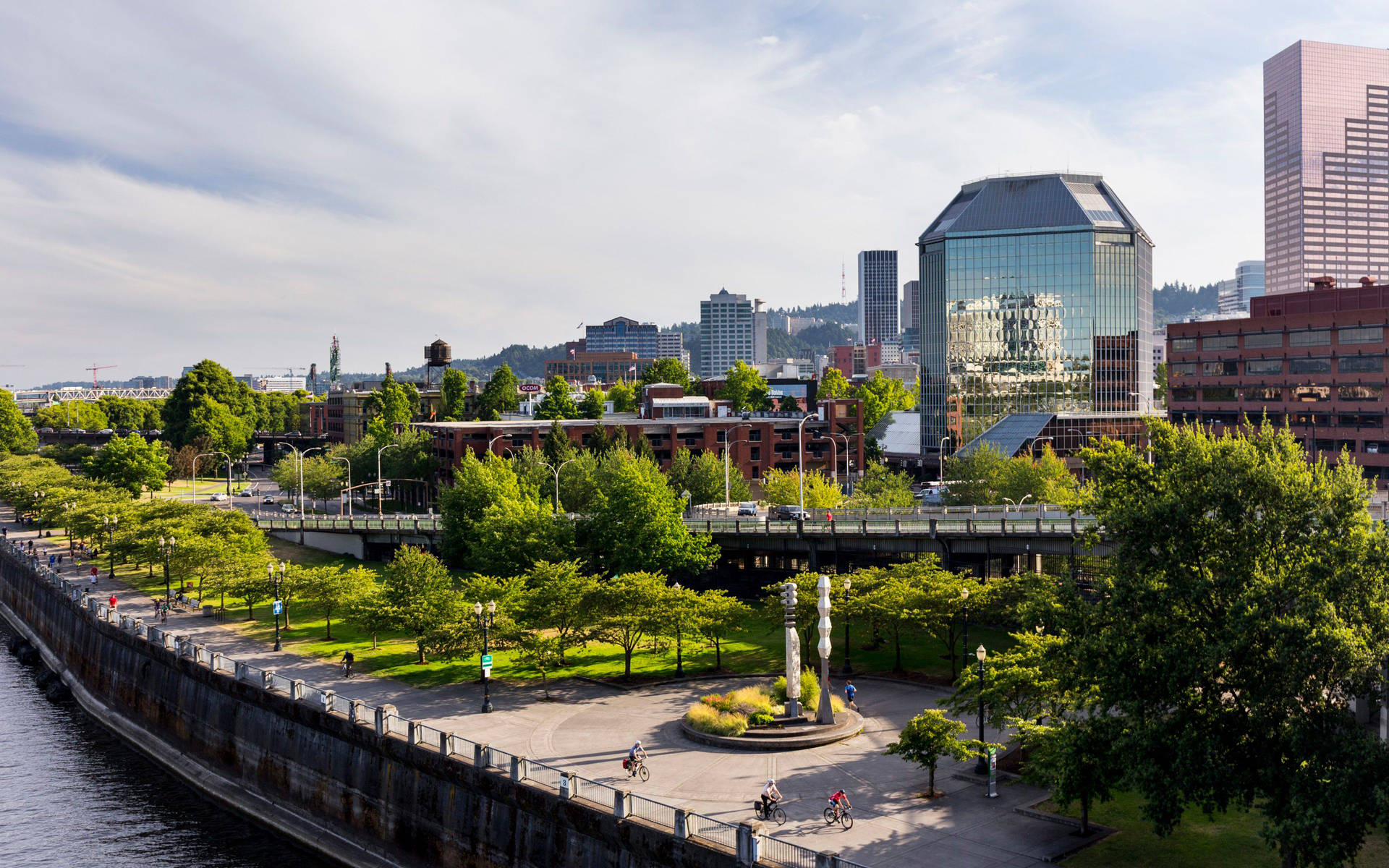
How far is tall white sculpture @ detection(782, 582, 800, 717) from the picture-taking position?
4503 cm

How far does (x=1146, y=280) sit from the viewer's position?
535 ft

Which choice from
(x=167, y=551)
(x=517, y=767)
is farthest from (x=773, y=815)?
(x=167, y=551)

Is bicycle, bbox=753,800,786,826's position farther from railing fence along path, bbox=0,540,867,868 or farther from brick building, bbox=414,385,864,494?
brick building, bbox=414,385,864,494

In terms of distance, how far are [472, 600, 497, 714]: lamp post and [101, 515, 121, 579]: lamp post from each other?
49646 millimetres

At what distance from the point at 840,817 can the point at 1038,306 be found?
5298 inches

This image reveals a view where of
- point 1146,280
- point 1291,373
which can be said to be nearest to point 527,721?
point 1291,373

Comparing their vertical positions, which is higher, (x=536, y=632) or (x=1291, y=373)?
(x=1291, y=373)

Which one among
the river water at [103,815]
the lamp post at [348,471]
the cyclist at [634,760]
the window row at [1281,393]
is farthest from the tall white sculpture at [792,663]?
the lamp post at [348,471]

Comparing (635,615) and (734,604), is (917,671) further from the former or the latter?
(635,615)

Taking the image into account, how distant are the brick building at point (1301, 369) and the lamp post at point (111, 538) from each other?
99233 mm

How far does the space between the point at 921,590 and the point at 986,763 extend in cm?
1491

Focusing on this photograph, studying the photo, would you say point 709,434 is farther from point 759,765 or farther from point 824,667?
point 759,765

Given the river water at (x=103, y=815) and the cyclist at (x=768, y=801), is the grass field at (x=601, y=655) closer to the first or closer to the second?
the river water at (x=103, y=815)

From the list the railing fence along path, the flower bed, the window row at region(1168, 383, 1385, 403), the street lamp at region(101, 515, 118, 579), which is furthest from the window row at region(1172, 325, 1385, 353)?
the street lamp at region(101, 515, 118, 579)
